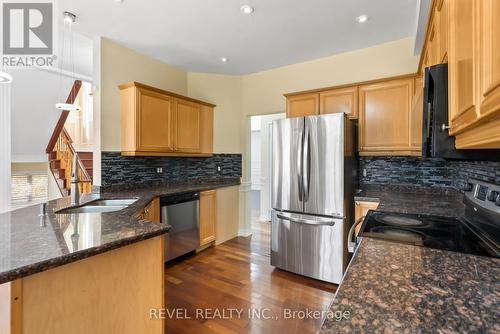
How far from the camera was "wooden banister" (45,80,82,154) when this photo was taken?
13.5 ft

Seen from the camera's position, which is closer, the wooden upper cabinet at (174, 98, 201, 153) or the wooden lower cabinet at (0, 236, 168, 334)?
the wooden lower cabinet at (0, 236, 168, 334)

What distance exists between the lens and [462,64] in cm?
88

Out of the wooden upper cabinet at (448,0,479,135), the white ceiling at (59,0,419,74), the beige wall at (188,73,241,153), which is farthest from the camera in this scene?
the beige wall at (188,73,241,153)

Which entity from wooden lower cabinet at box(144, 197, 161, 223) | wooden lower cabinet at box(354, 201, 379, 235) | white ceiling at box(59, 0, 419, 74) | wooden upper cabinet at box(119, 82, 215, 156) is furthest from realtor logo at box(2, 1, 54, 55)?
wooden lower cabinet at box(354, 201, 379, 235)

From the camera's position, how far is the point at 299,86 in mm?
3641

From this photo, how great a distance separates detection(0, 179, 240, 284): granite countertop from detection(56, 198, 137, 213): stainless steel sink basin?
0.23 m

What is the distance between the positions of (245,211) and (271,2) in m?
3.05

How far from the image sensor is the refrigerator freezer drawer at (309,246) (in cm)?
249

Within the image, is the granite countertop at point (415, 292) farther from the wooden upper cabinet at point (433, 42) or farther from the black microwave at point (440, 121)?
the wooden upper cabinet at point (433, 42)

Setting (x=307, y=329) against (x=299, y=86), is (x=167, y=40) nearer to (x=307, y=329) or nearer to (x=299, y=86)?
(x=299, y=86)

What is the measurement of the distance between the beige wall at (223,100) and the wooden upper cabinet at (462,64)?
3.31 meters

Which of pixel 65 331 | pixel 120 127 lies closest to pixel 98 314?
pixel 65 331

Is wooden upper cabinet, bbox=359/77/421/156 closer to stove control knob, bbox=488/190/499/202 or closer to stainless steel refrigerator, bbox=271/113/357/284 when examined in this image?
stainless steel refrigerator, bbox=271/113/357/284

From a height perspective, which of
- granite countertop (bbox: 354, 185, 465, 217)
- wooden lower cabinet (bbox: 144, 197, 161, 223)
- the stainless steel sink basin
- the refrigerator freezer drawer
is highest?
granite countertop (bbox: 354, 185, 465, 217)
